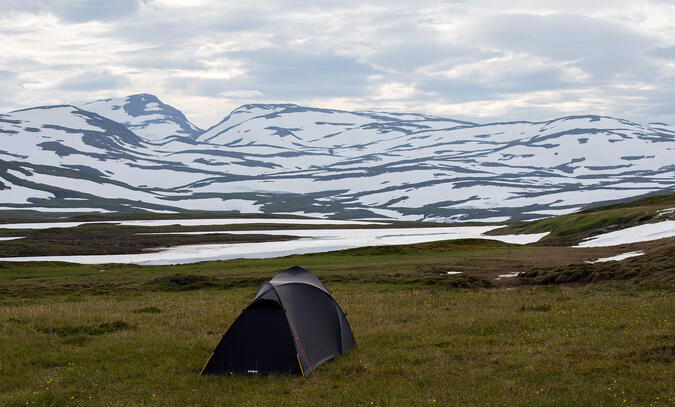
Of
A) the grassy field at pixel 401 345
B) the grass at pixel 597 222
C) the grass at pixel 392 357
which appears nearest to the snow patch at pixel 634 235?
the grass at pixel 597 222

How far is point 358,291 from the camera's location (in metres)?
32.3

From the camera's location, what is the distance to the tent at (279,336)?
1555cm

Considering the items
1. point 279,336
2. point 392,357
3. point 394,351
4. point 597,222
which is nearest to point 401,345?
point 394,351

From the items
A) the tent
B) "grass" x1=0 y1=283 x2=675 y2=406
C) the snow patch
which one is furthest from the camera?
the snow patch

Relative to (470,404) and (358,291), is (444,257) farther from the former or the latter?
(470,404)

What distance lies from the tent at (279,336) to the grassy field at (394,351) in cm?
46

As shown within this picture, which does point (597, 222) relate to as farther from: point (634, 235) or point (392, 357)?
point (392, 357)

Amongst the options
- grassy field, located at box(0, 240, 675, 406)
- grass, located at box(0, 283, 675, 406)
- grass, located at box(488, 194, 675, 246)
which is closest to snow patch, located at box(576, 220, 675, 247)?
grass, located at box(488, 194, 675, 246)

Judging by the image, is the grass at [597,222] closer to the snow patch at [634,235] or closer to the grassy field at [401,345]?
the snow patch at [634,235]

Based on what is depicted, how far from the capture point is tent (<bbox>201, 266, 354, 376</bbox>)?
51.0ft

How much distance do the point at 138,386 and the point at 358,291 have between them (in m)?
18.9

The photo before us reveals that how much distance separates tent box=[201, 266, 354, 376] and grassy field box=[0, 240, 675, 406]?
0.46m

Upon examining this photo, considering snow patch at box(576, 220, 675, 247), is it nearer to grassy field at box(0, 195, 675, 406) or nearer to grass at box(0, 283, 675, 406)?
grassy field at box(0, 195, 675, 406)

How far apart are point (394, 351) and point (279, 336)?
3568 millimetres
